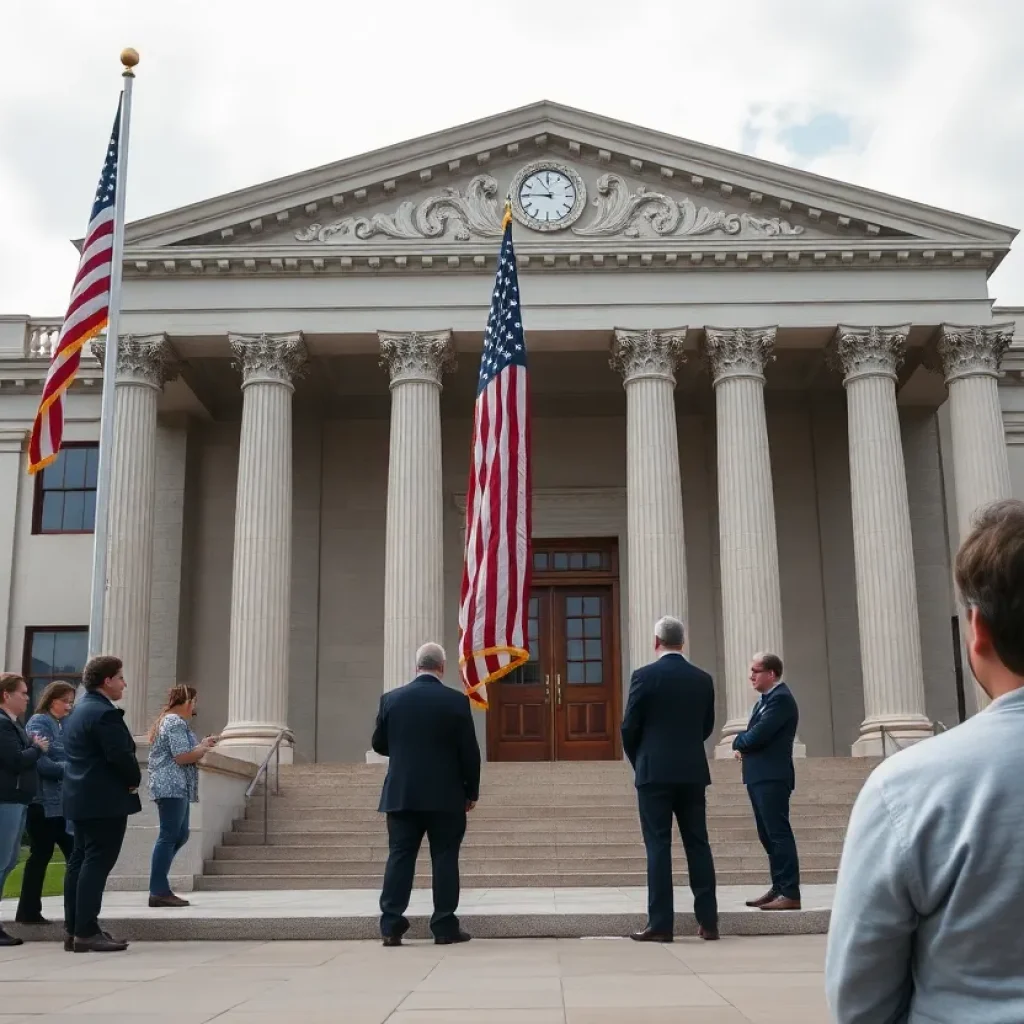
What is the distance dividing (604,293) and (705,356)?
2348mm

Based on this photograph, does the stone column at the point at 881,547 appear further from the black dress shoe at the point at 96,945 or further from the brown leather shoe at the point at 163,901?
the black dress shoe at the point at 96,945

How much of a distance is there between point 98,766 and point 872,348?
19.6m

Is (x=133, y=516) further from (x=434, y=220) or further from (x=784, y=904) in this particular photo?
(x=784, y=904)

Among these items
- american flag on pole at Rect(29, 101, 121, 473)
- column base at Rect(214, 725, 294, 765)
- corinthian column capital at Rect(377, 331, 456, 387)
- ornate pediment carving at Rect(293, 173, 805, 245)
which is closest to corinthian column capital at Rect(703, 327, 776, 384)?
ornate pediment carving at Rect(293, 173, 805, 245)

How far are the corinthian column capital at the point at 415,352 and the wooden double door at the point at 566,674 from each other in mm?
5961

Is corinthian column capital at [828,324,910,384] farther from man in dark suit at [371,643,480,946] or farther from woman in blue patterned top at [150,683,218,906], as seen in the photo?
man in dark suit at [371,643,480,946]

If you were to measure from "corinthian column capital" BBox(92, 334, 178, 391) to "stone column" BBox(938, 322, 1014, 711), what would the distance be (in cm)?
1519

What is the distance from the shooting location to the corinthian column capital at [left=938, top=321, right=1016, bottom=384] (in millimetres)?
25438

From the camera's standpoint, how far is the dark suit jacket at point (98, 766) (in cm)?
945

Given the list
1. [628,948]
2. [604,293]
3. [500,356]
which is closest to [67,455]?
[604,293]

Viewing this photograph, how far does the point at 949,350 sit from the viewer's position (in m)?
25.7

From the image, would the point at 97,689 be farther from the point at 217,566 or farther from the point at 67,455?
the point at 67,455

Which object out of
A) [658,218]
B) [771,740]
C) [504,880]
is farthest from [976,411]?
[771,740]

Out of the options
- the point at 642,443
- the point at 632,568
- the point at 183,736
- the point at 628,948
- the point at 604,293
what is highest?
the point at 604,293
